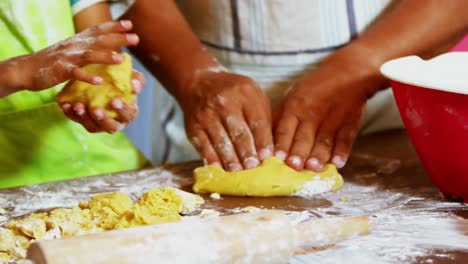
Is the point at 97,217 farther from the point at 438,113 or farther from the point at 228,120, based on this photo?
the point at 438,113

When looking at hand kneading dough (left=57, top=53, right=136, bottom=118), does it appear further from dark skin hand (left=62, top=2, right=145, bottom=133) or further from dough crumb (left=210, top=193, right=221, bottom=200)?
dough crumb (left=210, top=193, right=221, bottom=200)

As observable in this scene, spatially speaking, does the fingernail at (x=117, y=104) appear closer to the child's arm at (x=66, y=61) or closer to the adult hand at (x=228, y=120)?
the child's arm at (x=66, y=61)

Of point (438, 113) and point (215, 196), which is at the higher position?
point (438, 113)

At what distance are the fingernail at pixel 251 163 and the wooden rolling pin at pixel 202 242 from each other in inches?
12.5

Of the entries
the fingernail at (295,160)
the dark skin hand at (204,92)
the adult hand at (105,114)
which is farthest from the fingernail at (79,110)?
the fingernail at (295,160)

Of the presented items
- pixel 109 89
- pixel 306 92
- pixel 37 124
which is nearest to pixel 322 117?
pixel 306 92

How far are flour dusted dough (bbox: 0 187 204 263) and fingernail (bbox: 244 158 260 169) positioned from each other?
12 cm

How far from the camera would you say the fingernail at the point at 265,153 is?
119 centimetres

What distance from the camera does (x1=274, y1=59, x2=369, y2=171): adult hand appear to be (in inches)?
48.1

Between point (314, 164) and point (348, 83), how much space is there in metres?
0.20

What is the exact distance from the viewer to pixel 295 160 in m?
1.18

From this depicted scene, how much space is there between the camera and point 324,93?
1.30 metres

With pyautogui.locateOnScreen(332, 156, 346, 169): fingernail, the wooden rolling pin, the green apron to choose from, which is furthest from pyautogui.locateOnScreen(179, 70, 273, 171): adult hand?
the wooden rolling pin

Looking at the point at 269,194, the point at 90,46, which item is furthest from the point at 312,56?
the point at 90,46
